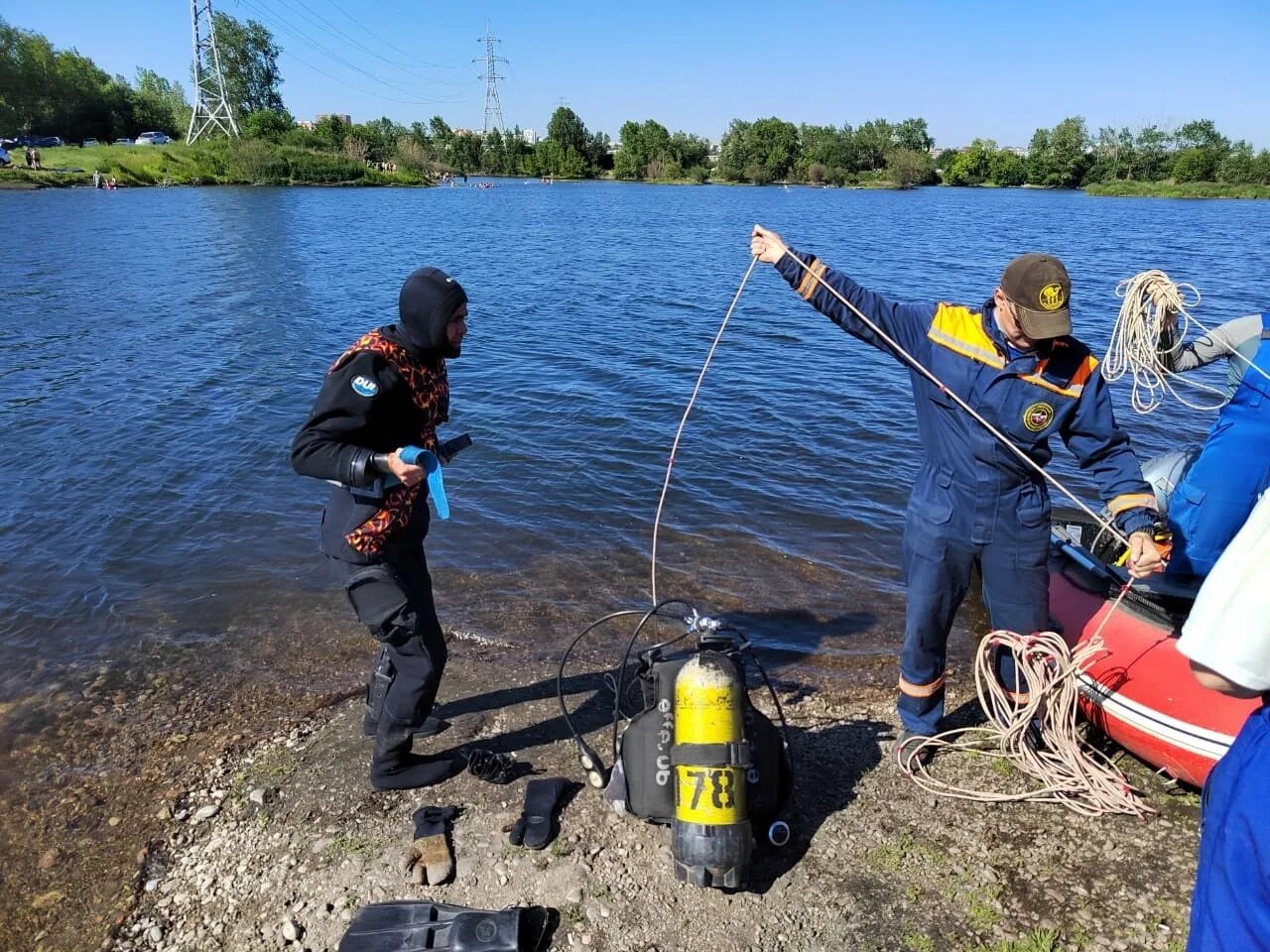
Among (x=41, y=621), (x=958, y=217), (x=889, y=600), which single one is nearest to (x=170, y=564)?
(x=41, y=621)

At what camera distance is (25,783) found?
4973 mm

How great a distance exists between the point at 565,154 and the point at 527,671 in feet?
501

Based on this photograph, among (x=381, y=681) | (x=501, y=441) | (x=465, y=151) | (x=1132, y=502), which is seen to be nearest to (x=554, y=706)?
(x=381, y=681)

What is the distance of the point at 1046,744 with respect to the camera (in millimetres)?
4609

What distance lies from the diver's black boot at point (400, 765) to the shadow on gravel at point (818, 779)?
177cm

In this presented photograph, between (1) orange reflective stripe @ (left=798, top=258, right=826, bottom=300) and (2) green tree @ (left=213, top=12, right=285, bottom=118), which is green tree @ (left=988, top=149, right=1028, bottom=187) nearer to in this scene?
(2) green tree @ (left=213, top=12, right=285, bottom=118)

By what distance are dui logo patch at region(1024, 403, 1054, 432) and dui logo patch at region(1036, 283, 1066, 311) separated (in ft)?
1.61

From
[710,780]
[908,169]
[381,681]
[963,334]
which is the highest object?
[908,169]

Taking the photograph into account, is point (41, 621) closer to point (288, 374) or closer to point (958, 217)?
point (288, 374)

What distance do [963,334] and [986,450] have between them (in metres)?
0.59

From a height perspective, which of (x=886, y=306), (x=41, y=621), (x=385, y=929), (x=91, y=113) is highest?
(x=91, y=113)

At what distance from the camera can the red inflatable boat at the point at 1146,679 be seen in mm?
4078

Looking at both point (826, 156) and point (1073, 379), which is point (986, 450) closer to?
point (1073, 379)

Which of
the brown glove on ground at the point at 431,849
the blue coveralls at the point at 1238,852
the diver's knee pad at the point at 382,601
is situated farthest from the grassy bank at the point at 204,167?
the blue coveralls at the point at 1238,852
